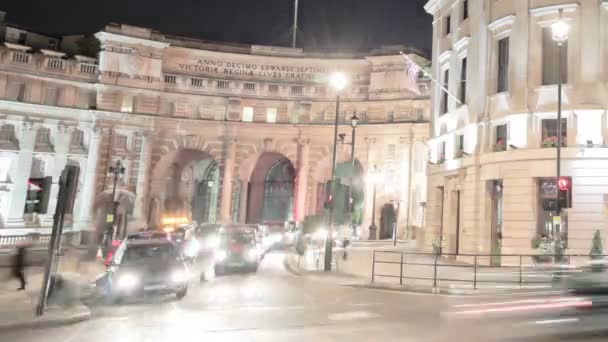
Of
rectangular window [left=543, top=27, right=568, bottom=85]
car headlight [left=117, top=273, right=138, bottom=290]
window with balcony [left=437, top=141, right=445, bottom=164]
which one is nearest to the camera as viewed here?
car headlight [left=117, top=273, right=138, bottom=290]

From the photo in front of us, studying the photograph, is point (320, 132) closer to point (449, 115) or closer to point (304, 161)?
point (304, 161)

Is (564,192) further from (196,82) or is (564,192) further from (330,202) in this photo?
(196,82)

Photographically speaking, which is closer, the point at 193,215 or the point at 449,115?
the point at 449,115

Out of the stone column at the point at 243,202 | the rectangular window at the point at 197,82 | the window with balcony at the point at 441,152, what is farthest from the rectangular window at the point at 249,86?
the window with balcony at the point at 441,152

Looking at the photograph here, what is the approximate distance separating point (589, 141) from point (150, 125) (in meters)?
41.2

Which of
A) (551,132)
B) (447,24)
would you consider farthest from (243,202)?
(551,132)

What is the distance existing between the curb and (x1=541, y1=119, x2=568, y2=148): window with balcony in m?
21.8

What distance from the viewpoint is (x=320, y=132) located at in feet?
170

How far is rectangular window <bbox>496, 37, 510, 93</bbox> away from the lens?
26.5 meters

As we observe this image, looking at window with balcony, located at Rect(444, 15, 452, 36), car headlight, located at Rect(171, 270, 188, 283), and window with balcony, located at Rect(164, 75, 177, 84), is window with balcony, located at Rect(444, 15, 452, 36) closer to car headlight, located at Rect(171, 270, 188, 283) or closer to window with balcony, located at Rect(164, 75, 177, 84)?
car headlight, located at Rect(171, 270, 188, 283)

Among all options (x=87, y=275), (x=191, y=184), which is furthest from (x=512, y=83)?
(x=191, y=184)

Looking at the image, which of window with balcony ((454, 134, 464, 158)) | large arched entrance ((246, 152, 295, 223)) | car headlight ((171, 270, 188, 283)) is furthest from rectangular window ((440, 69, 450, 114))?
large arched entrance ((246, 152, 295, 223))

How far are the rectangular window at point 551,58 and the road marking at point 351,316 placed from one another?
1877 cm

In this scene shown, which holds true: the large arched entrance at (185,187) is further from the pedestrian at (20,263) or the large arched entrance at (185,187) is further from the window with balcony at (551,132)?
the window with balcony at (551,132)
